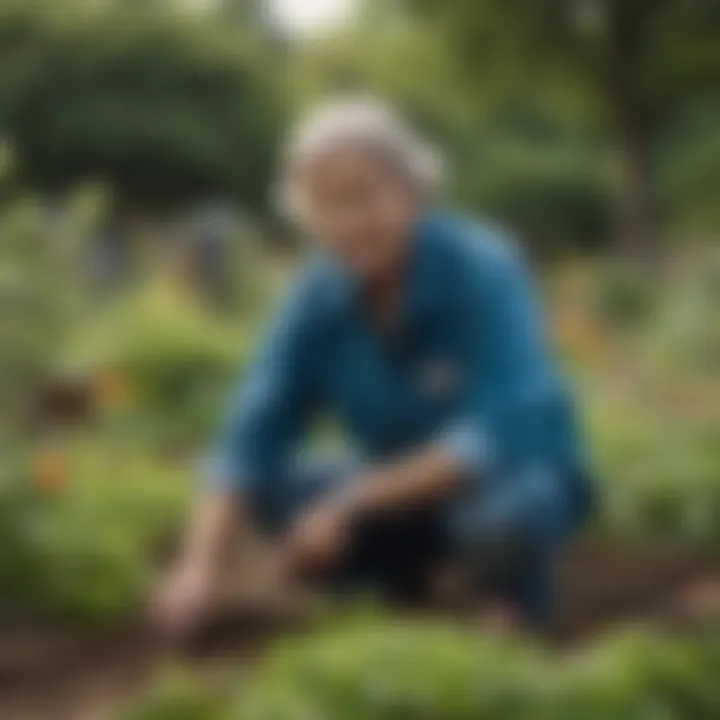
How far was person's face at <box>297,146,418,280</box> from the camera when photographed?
4.17ft

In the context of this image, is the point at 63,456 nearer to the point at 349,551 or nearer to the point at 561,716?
the point at 349,551

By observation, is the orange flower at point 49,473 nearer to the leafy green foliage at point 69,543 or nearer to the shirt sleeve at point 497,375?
the leafy green foliage at point 69,543

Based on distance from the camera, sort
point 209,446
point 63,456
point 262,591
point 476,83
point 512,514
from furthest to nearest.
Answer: point 476,83 → point 209,446 → point 63,456 → point 262,591 → point 512,514

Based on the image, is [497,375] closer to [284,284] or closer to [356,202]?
[356,202]

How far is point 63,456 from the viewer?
5.94ft

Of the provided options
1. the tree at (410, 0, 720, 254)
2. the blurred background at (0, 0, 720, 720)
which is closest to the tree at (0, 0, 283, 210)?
the blurred background at (0, 0, 720, 720)

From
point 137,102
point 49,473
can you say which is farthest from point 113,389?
point 49,473

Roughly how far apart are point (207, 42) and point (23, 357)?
1.25m

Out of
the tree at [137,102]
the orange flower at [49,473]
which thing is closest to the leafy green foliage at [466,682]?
the orange flower at [49,473]

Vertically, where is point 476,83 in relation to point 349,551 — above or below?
above

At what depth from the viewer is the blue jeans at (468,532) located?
1.33 metres

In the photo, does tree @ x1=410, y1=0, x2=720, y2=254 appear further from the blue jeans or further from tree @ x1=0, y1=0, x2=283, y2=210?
the blue jeans

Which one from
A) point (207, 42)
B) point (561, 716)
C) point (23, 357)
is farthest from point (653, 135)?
point (561, 716)

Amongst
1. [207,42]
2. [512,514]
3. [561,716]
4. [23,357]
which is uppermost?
[207,42]
